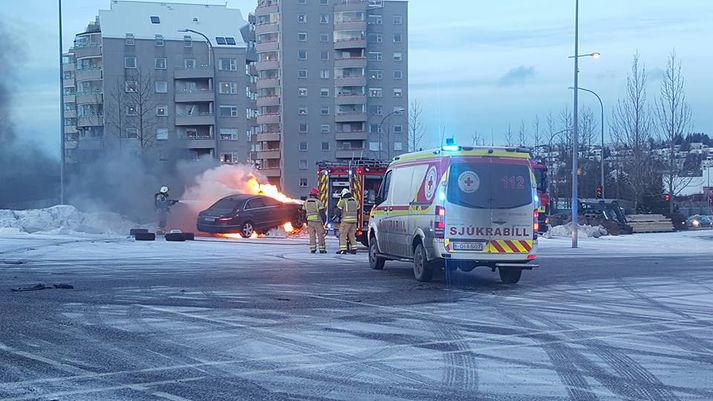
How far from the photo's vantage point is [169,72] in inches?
2945

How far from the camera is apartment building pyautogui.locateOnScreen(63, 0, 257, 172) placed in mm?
73750

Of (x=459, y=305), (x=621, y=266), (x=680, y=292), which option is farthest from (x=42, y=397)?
(x=621, y=266)

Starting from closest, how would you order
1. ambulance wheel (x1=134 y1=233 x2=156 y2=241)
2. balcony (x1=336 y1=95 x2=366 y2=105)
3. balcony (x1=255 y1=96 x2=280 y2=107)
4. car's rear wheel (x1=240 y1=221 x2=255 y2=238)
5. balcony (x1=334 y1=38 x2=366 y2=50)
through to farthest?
ambulance wheel (x1=134 y1=233 x2=156 y2=241), car's rear wheel (x1=240 y1=221 x2=255 y2=238), balcony (x1=334 y1=38 x2=366 y2=50), balcony (x1=336 y1=95 x2=366 y2=105), balcony (x1=255 y1=96 x2=280 y2=107)

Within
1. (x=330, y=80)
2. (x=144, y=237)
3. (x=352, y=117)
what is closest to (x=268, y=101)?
(x=330, y=80)

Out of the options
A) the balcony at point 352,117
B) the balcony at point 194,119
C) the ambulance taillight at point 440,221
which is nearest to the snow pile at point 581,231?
the ambulance taillight at point 440,221

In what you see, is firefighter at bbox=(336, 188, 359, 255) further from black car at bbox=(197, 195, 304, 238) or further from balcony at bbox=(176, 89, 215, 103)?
balcony at bbox=(176, 89, 215, 103)

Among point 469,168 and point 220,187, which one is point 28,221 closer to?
point 220,187

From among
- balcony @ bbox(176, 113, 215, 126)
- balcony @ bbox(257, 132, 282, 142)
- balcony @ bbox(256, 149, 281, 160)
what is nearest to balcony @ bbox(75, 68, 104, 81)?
balcony @ bbox(176, 113, 215, 126)

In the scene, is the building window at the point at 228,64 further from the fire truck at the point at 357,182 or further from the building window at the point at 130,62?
the fire truck at the point at 357,182

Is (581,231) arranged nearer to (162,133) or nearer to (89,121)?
(162,133)

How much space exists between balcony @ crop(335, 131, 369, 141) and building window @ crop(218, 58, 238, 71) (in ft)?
41.7

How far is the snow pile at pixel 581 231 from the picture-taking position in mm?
38094

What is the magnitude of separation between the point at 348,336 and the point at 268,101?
76.7 metres

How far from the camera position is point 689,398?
7832 millimetres
